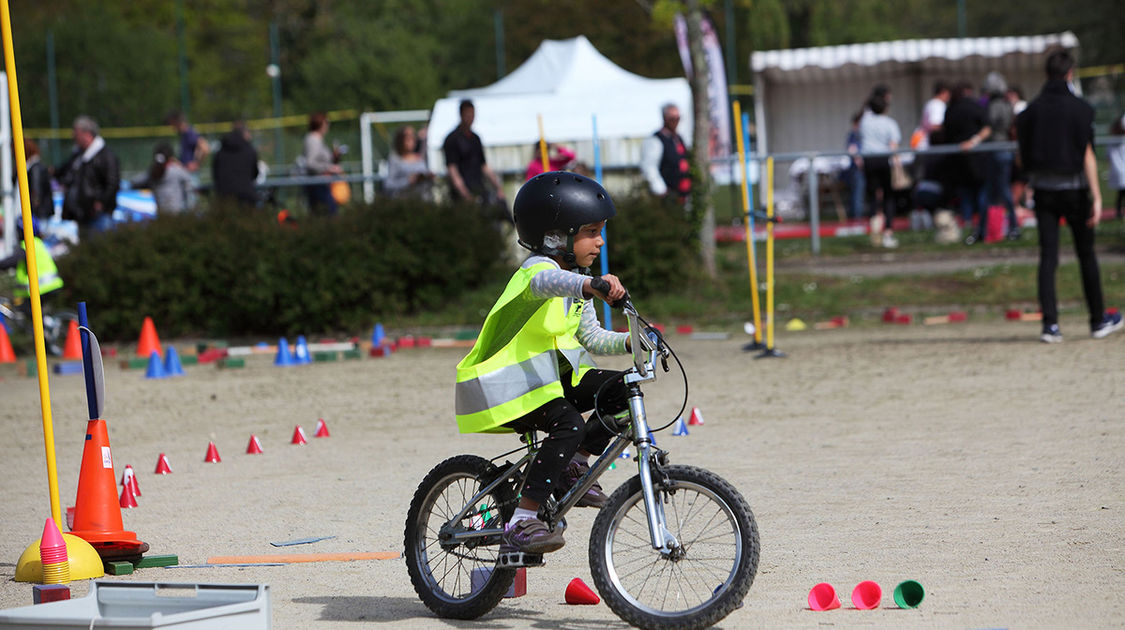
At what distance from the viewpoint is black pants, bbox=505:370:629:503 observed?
16.4ft

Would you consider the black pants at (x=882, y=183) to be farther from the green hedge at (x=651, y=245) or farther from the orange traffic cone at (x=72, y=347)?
the orange traffic cone at (x=72, y=347)

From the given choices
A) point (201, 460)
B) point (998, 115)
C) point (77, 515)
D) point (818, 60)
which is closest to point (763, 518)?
point (77, 515)

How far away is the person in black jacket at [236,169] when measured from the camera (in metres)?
17.4

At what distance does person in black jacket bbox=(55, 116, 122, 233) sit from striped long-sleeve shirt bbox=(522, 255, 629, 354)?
11.5 metres

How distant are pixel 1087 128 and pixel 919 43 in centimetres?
1295

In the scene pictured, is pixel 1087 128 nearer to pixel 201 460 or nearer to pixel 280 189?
pixel 201 460

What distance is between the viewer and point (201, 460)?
8977 millimetres

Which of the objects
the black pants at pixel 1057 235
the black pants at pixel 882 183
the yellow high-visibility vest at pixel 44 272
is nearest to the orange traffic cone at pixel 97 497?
the yellow high-visibility vest at pixel 44 272

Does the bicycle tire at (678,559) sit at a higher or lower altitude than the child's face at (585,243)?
lower

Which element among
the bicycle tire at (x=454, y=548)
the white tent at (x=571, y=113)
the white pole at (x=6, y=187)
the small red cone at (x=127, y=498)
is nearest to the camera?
the bicycle tire at (x=454, y=548)

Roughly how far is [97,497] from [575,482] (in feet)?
8.32

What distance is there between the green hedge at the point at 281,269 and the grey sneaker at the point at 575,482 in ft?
33.4

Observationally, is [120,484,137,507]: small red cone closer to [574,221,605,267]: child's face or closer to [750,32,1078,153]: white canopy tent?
[574,221,605,267]: child's face

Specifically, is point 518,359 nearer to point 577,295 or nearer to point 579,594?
point 577,295
